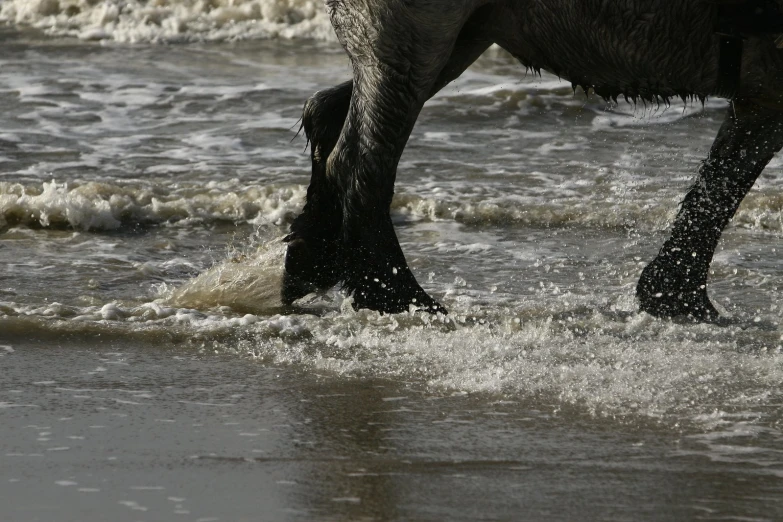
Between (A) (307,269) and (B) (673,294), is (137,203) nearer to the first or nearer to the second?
(A) (307,269)

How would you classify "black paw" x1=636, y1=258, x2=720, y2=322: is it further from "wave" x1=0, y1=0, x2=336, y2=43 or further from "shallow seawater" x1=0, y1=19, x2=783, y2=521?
"wave" x1=0, y1=0, x2=336, y2=43

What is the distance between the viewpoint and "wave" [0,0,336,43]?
15844 mm

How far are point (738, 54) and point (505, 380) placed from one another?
1643mm

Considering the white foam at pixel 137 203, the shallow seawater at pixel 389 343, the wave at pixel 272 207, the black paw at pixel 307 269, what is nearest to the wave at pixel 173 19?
the shallow seawater at pixel 389 343

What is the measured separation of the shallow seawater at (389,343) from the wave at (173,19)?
511cm

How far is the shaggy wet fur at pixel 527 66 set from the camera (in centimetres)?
522

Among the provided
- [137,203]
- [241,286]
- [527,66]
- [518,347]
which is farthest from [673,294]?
[137,203]

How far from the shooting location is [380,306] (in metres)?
5.88

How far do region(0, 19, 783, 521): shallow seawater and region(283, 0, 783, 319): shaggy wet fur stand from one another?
0.70 ft

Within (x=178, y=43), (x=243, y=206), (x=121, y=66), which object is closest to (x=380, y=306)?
(x=243, y=206)

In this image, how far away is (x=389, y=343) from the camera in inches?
210

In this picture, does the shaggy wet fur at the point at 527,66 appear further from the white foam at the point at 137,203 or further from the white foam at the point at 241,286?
the white foam at the point at 137,203

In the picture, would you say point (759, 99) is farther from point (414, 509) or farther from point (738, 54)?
point (414, 509)

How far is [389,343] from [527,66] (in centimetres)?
131
